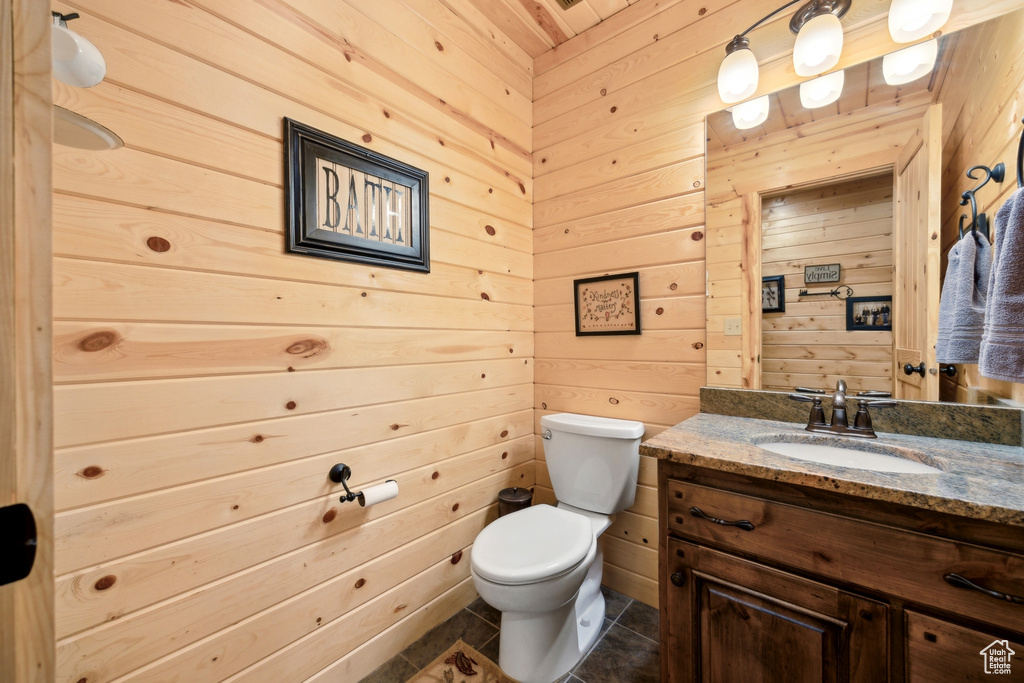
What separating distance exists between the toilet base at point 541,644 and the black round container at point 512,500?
0.47 meters

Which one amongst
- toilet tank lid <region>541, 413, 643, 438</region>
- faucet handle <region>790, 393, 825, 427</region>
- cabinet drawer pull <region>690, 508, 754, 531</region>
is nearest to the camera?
cabinet drawer pull <region>690, 508, 754, 531</region>

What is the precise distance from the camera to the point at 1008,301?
2.76ft

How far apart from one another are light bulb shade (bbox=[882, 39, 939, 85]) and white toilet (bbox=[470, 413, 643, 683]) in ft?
4.76

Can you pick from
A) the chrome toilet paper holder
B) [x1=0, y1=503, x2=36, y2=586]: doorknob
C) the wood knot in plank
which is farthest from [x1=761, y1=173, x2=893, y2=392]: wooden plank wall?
the wood knot in plank

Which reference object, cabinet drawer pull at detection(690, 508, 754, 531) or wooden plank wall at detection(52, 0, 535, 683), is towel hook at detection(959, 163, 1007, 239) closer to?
cabinet drawer pull at detection(690, 508, 754, 531)

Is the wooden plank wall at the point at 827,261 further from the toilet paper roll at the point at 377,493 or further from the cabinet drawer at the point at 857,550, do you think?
the toilet paper roll at the point at 377,493

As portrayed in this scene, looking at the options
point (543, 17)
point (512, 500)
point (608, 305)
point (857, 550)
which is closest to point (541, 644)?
point (512, 500)

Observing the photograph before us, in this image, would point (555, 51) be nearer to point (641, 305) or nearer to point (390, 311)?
point (641, 305)

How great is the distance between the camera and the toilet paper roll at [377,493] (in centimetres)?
126

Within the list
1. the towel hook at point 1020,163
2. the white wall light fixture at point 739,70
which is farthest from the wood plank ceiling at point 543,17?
the towel hook at point 1020,163

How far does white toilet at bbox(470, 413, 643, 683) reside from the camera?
1.21 metres

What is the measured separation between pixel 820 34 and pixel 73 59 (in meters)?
1.96

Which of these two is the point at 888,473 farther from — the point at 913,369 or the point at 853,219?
the point at 853,219

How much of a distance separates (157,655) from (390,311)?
42.8 inches
